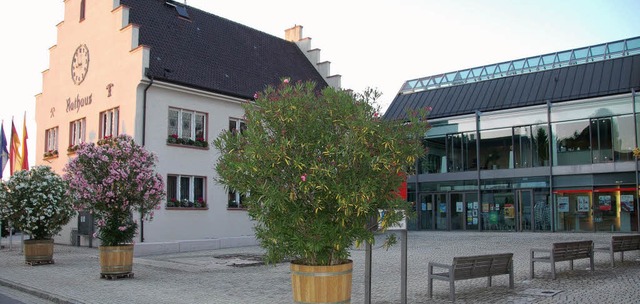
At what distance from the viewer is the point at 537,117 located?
30906 mm

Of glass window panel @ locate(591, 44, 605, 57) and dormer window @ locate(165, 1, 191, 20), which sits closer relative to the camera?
dormer window @ locate(165, 1, 191, 20)

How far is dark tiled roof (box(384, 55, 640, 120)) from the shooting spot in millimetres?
28703

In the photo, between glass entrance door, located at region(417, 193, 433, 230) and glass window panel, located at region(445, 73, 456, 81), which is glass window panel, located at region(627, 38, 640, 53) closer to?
glass window panel, located at region(445, 73, 456, 81)

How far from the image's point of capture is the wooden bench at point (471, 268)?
9.81 metres

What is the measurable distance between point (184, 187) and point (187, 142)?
200 centimetres

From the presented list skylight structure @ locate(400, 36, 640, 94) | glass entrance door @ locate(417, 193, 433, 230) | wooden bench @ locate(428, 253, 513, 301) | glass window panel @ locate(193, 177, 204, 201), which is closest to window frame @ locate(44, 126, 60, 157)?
glass window panel @ locate(193, 177, 204, 201)

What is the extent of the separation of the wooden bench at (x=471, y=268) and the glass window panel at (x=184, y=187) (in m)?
16.7

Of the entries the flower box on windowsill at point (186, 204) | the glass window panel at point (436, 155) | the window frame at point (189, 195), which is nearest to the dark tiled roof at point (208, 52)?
the window frame at point (189, 195)

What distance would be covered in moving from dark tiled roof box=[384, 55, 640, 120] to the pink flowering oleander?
2093 cm

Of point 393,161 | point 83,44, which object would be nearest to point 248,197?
point 393,161

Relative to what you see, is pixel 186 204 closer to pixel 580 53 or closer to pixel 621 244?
pixel 621 244

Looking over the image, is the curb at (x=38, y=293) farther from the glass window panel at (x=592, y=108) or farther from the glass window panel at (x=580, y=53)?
the glass window panel at (x=580, y=53)

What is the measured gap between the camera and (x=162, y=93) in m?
24.5

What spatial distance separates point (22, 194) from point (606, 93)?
2611 centimetres
